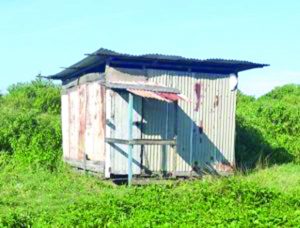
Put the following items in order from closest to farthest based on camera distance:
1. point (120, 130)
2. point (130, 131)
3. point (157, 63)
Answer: point (130, 131), point (120, 130), point (157, 63)

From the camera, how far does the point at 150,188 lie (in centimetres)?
1088

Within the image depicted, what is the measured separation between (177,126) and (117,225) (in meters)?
7.29

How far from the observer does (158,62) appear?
14148 mm

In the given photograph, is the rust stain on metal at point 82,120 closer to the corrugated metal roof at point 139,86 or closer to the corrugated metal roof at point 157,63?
the corrugated metal roof at point 157,63

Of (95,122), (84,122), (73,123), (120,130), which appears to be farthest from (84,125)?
(120,130)

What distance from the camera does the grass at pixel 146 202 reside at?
7.48 meters

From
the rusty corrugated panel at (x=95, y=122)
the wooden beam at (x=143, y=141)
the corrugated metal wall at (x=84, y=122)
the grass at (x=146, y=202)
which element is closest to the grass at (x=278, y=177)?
the grass at (x=146, y=202)

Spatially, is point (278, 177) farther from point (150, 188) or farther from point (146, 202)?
point (146, 202)

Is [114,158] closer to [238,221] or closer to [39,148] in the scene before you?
[39,148]

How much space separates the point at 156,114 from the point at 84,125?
2597 mm

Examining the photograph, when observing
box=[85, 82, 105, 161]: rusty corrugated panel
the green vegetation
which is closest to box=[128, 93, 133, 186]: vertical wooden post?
the green vegetation

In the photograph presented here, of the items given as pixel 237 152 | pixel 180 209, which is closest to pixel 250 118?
pixel 237 152

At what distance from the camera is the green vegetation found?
779 cm

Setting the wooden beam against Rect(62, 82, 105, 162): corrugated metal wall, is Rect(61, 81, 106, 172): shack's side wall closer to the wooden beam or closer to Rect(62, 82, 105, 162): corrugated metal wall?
Rect(62, 82, 105, 162): corrugated metal wall
